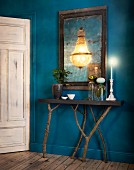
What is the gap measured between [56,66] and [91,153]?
5.12ft

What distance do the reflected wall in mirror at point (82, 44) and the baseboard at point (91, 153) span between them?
1.04 m

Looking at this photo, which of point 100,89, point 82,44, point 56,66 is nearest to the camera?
point 100,89

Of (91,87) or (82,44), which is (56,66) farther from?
(91,87)

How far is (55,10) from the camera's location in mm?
4355

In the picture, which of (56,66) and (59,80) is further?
(56,66)

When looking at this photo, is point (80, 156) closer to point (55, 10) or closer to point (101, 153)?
point (101, 153)

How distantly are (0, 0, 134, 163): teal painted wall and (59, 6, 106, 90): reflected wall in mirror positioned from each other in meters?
0.11

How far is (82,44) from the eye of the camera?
4.10 m

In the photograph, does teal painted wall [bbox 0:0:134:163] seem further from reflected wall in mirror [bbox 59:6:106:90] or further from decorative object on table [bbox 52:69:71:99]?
decorative object on table [bbox 52:69:71:99]

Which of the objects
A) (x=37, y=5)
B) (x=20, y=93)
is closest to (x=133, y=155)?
(x=20, y=93)

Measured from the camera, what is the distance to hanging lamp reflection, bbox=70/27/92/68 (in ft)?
13.3

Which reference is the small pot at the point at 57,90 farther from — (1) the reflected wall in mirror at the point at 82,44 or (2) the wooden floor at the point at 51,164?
(2) the wooden floor at the point at 51,164

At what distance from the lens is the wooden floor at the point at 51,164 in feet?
11.8

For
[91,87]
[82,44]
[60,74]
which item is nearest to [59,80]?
[60,74]
